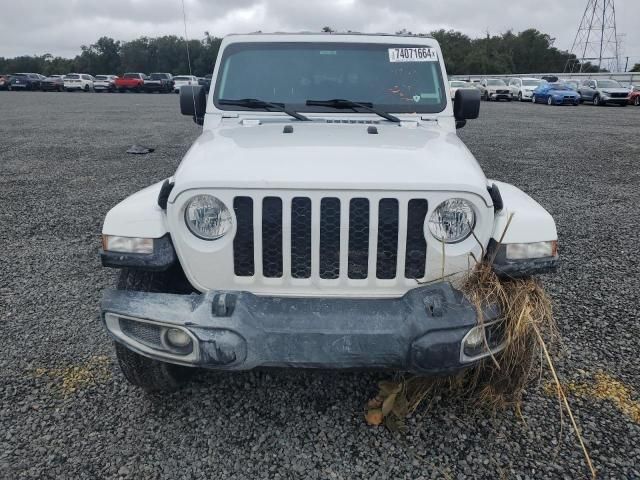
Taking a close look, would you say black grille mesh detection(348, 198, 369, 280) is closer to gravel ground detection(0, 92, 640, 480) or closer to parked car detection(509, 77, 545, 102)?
gravel ground detection(0, 92, 640, 480)

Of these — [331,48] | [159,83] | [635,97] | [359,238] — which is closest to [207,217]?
[359,238]

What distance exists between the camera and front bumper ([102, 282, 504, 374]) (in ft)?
7.31

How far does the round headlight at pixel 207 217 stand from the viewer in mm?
2439

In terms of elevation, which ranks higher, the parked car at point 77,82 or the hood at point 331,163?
the hood at point 331,163

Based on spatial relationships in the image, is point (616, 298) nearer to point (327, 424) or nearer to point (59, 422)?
point (327, 424)

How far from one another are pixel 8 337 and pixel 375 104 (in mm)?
2872

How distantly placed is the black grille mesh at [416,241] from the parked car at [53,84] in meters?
50.8

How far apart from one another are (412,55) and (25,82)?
51940 mm

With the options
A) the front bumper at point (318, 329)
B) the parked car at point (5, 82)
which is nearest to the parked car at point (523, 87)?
the front bumper at point (318, 329)

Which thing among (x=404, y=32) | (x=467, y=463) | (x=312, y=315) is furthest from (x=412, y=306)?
(x=404, y=32)

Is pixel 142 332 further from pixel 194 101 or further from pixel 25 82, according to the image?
pixel 25 82

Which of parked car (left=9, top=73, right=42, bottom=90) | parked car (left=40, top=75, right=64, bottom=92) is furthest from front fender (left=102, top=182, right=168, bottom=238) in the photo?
parked car (left=9, top=73, right=42, bottom=90)

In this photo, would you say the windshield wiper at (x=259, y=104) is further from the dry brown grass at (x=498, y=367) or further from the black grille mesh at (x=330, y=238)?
the dry brown grass at (x=498, y=367)

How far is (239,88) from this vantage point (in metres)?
3.96
